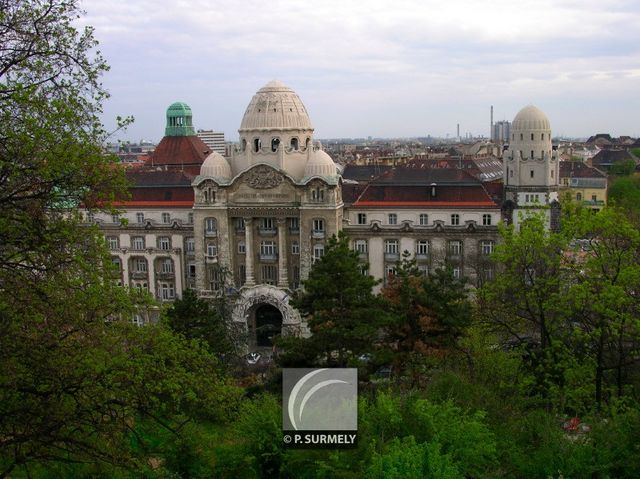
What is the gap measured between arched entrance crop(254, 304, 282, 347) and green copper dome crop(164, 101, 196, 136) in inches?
2050

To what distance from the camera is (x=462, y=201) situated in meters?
61.4

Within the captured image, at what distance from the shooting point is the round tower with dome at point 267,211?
59.6 metres

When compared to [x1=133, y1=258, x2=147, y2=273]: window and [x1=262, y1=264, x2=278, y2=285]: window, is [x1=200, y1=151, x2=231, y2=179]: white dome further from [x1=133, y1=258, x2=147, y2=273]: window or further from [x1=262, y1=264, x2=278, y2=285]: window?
[x1=133, y1=258, x2=147, y2=273]: window

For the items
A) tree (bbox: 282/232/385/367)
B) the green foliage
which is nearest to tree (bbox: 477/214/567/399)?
tree (bbox: 282/232/385/367)

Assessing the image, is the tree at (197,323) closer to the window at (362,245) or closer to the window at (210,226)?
the window at (210,226)

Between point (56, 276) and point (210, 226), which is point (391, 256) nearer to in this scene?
point (210, 226)

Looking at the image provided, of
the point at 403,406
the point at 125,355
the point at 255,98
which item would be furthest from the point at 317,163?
the point at 125,355

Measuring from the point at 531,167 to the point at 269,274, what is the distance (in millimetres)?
24186

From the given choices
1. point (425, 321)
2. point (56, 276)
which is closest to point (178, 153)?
point (425, 321)

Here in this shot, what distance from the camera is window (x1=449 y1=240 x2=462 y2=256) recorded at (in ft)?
201

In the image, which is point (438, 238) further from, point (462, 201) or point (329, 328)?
point (329, 328)

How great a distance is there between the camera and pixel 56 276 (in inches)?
695

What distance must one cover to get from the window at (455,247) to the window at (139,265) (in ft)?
89.0

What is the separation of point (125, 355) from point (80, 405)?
1837mm
